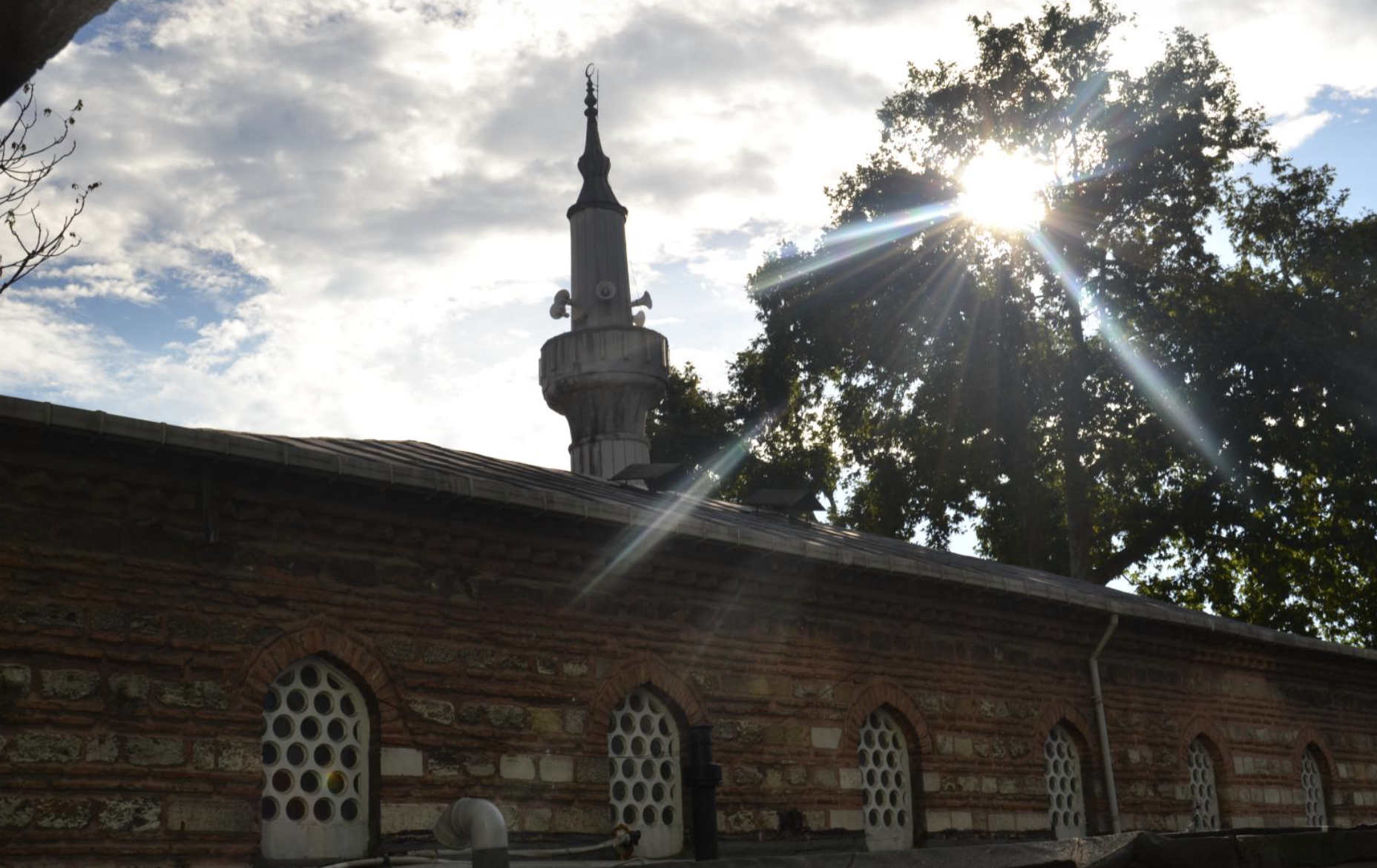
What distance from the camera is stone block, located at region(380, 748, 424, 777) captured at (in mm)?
8297

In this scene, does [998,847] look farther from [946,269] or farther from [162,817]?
[946,269]

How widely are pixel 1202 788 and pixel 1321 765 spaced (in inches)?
117

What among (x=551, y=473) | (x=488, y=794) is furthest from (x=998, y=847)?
(x=551, y=473)

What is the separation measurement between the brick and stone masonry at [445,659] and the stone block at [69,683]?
1 cm

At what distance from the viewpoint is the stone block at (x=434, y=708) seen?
852 centimetres

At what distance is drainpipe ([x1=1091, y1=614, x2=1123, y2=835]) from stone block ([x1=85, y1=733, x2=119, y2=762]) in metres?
9.30

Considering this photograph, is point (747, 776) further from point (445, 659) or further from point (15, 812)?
point (15, 812)

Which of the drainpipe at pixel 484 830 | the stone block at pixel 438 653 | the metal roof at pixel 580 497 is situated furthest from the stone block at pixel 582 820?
the drainpipe at pixel 484 830

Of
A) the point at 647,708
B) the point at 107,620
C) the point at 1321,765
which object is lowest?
the point at 1321,765

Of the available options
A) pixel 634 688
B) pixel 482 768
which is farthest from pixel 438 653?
pixel 634 688

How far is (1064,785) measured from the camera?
45.2 feet

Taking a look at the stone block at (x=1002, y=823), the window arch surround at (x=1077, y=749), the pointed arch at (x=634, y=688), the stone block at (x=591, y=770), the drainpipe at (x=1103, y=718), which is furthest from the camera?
the drainpipe at (x=1103, y=718)

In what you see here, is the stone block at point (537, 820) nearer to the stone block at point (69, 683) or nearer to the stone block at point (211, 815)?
the stone block at point (211, 815)

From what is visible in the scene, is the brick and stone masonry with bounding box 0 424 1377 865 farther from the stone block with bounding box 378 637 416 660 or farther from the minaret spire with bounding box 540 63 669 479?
the minaret spire with bounding box 540 63 669 479
